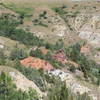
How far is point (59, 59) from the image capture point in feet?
495

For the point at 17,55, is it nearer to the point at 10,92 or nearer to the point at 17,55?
the point at 17,55

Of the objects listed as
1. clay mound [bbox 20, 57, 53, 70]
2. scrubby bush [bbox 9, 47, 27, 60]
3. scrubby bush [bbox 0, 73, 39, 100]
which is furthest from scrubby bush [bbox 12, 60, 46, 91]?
scrubby bush [bbox 9, 47, 27, 60]

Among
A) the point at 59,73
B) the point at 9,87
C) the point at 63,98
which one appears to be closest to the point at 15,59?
the point at 59,73

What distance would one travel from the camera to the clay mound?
5281 inches

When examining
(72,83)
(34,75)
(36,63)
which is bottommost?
(72,83)

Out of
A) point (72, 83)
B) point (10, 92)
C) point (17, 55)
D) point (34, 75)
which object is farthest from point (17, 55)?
point (10, 92)

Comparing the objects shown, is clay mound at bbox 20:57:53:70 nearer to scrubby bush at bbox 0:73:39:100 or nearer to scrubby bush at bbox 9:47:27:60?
scrubby bush at bbox 9:47:27:60

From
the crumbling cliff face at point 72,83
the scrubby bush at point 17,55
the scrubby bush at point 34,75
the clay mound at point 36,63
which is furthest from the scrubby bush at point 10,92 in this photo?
the scrubby bush at point 17,55

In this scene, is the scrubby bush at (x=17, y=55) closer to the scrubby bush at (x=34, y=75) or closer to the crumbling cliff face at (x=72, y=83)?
the crumbling cliff face at (x=72, y=83)

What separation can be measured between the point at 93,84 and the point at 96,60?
5079 centimetres

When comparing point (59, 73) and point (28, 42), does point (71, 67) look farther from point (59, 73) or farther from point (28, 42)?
point (28, 42)

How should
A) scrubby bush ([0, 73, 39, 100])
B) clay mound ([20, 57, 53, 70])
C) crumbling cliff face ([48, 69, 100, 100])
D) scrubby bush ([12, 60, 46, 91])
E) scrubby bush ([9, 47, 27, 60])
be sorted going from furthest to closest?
scrubby bush ([9, 47, 27, 60]), clay mound ([20, 57, 53, 70]), crumbling cliff face ([48, 69, 100, 100]), scrubby bush ([12, 60, 46, 91]), scrubby bush ([0, 73, 39, 100])

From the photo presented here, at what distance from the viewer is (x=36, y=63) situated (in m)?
138

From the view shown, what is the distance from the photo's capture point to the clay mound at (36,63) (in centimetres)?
13412
